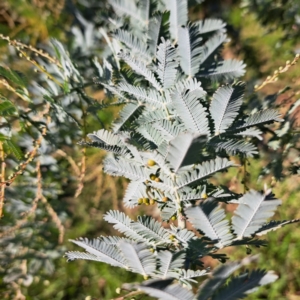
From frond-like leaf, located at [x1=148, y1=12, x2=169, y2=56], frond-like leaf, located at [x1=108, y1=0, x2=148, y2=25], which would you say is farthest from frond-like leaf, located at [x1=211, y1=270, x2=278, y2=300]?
frond-like leaf, located at [x1=108, y1=0, x2=148, y2=25]

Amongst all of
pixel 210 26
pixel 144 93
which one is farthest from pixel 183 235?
pixel 210 26

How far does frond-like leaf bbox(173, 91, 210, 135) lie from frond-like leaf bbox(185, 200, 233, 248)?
13 cm

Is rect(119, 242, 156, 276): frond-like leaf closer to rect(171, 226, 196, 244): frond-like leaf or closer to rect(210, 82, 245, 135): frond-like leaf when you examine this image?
rect(171, 226, 196, 244): frond-like leaf

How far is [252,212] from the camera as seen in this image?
428 mm

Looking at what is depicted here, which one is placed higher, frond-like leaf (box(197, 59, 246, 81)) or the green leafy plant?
frond-like leaf (box(197, 59, 246, 81))

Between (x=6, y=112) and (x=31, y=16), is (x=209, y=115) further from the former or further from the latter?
(x=31, y=16)

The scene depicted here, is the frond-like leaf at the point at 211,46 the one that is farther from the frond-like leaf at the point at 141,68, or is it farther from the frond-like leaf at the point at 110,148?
the frond-like leaf at the point at 110,148

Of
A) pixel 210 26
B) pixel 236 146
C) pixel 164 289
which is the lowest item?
pixel 164 289

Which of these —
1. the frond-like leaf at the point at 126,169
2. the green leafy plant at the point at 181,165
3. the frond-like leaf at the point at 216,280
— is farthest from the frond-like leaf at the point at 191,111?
the frond-like leaf at the point at 216,280

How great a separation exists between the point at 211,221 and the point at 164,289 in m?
0.11

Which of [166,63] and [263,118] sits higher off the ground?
[166,63]

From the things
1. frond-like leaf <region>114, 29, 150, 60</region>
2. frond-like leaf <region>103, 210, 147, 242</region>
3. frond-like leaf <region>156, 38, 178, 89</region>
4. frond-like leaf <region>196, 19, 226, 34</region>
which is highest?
frond-like leaf <region>196, 19, 226, 34</region>

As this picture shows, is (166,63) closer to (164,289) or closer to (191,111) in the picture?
(191,111)

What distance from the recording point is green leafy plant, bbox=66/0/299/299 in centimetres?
42
